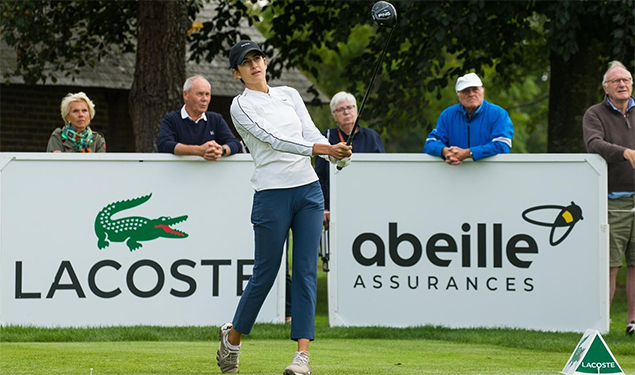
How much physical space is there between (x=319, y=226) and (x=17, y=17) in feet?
28.6

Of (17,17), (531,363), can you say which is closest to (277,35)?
(17,17)

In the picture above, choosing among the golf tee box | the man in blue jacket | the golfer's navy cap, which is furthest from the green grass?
the golfer's navy cap

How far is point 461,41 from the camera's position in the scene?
13539 mm

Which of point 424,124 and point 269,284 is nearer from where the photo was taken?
point 269,284

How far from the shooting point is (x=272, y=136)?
5.73 m

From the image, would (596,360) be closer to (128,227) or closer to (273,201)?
(273,201)

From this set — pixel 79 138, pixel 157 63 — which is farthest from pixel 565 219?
pixel 157 63

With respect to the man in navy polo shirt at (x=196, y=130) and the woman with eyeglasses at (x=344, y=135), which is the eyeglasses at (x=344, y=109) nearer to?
the woman with eyeglasses at (x=344, y=135)

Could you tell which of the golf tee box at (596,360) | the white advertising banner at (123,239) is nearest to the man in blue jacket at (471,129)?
the white advertising banner at (123,239)

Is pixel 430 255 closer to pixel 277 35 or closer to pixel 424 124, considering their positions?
pixel 424 124

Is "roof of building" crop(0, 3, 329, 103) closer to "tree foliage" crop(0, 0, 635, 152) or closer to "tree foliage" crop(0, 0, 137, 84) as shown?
"tree foliage" crop(0, 0, 635, 152)

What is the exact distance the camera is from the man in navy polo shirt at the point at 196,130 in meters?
8.85

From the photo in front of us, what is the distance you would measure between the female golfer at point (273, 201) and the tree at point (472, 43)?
6999 mm

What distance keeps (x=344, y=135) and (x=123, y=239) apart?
2.26 m
